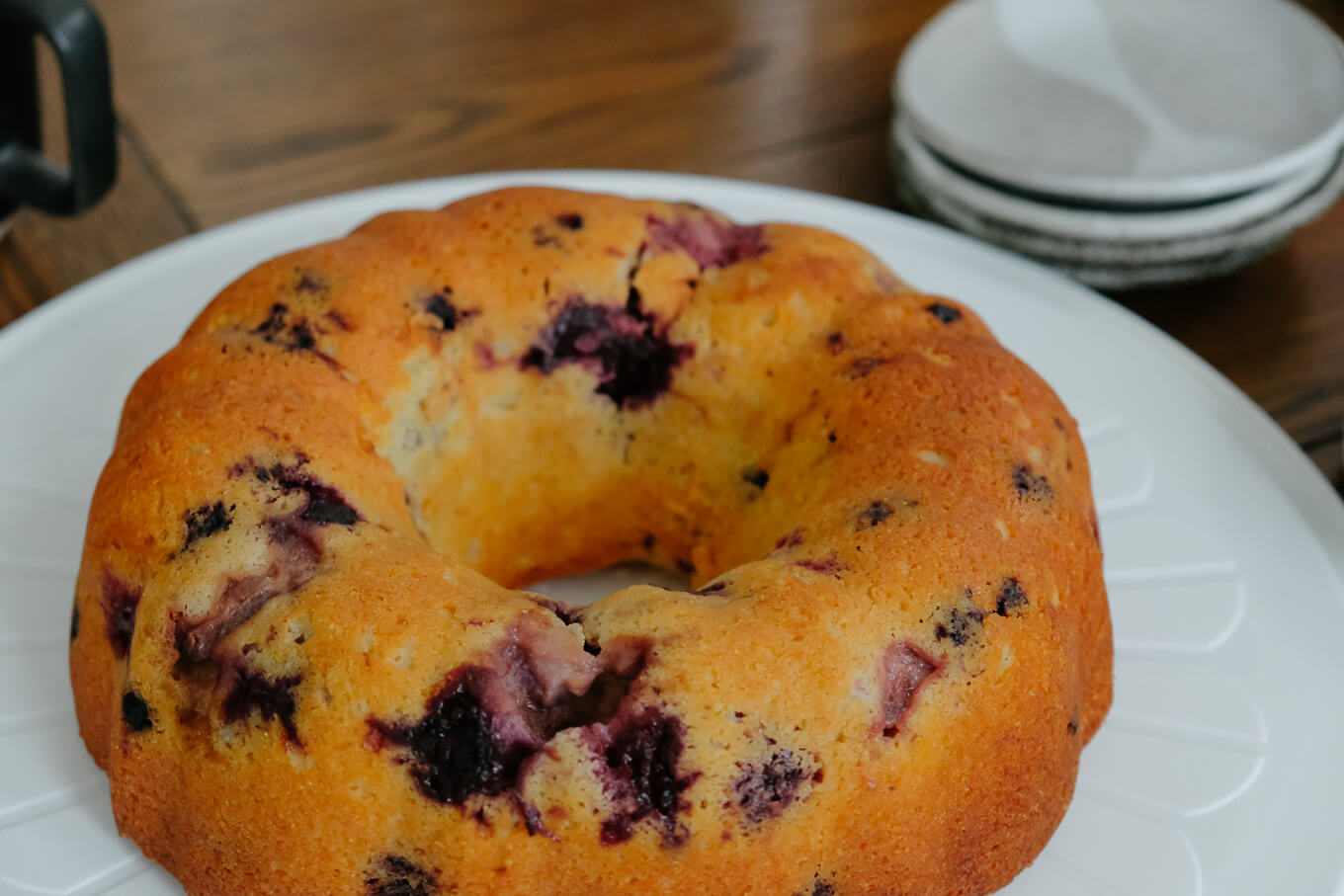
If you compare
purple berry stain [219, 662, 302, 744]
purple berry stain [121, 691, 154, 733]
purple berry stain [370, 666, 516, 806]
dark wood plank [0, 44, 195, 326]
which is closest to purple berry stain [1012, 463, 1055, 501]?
purple berry stain [370, 666, 516, 806]

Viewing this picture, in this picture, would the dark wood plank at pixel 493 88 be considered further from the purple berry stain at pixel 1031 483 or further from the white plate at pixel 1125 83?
the purple berry stain at pixel 1031 483

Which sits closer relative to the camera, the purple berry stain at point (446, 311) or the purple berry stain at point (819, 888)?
the purple berry stain at point (819, 888)

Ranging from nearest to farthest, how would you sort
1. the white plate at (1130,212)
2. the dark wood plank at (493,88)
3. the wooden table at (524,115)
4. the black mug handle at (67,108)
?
the black mug handle at (67,108) → the white plate at (1130,212) → the wooden table at (524,115) → the dark wood plank at (493,88)

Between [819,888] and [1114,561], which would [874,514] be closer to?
[819,888]

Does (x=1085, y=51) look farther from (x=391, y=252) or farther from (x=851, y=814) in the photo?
(x=851, y=814)

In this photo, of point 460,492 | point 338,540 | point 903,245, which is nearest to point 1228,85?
point 903,245

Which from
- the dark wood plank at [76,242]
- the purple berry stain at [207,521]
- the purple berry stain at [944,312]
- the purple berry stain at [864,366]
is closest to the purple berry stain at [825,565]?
the purple berry stain at [864,366]
